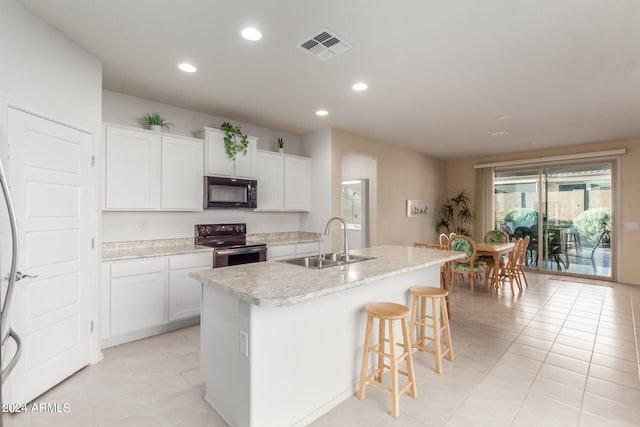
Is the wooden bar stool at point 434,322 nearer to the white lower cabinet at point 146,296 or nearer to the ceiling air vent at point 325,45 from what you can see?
the ceiling air vent at point 325,45

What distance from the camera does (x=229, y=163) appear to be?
13.4 feet

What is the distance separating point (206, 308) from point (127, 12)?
80.4 inches

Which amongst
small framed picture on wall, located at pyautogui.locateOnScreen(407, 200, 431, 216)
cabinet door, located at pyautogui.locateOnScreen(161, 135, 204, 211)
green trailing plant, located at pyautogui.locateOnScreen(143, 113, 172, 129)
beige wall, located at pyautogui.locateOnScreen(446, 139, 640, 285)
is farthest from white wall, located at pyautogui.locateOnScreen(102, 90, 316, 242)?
beige wall, located at pyautogui.locateOnScreen(446, 139, 640, 285)

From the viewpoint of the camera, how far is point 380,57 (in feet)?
8.82

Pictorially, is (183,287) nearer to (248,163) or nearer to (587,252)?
(248,163)

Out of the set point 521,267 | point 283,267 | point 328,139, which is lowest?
point 521,267

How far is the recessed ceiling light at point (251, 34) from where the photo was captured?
2.30 m

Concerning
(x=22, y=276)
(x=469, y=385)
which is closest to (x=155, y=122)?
(x=22, y=276)

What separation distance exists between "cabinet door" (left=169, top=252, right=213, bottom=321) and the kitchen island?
1.39m

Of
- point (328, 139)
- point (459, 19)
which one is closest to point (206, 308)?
point (459, 19)

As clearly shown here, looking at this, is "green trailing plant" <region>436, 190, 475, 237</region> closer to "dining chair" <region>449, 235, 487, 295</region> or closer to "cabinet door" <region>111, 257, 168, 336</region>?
"dining chair" <region>449, 235, 487, 295</region>

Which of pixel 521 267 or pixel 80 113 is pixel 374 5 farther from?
pixel 521 267

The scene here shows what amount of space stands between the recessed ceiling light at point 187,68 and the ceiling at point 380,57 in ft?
0.22

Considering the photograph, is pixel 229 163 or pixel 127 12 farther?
pixel 229 163
